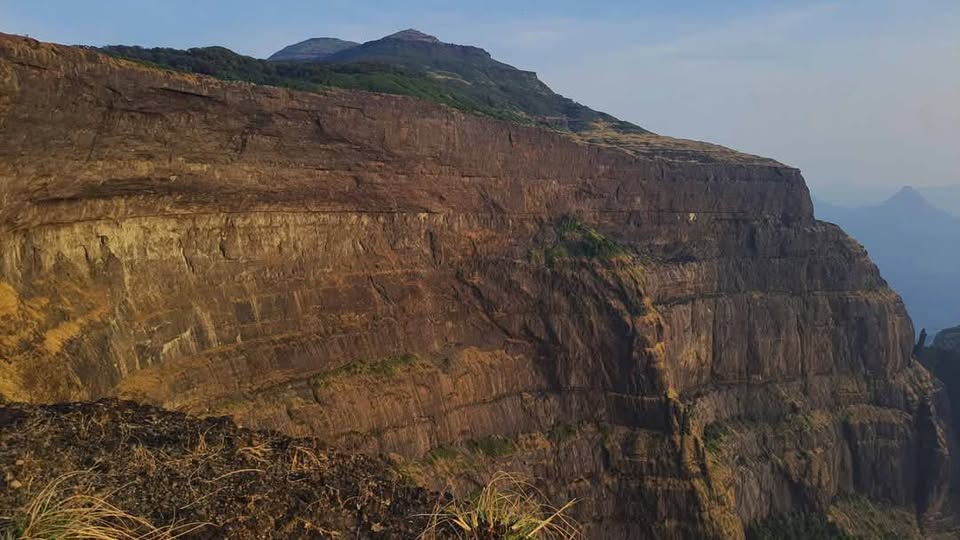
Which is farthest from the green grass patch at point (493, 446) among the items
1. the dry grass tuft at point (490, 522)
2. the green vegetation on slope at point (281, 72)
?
the dry grass tuft at point (490, 522)

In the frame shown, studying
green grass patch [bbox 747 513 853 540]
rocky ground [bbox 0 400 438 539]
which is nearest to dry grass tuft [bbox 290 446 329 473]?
rocky ground [bbox 0 400 438 539]

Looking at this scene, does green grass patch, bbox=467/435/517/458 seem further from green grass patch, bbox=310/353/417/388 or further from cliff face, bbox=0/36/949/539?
green grass patch, bbox=310/353/417/388

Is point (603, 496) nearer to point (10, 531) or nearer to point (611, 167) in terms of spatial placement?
point (611, 167)

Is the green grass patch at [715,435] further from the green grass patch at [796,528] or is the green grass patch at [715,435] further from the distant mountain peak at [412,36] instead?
the distant mountain peak at [412,36]

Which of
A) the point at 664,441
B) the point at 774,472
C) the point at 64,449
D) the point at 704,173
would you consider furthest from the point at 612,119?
the point at 64,449

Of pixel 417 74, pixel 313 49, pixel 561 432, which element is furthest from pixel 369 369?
pixel 313 49

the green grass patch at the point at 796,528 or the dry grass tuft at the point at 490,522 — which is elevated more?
the dry grass tuft at the point at 490,522
